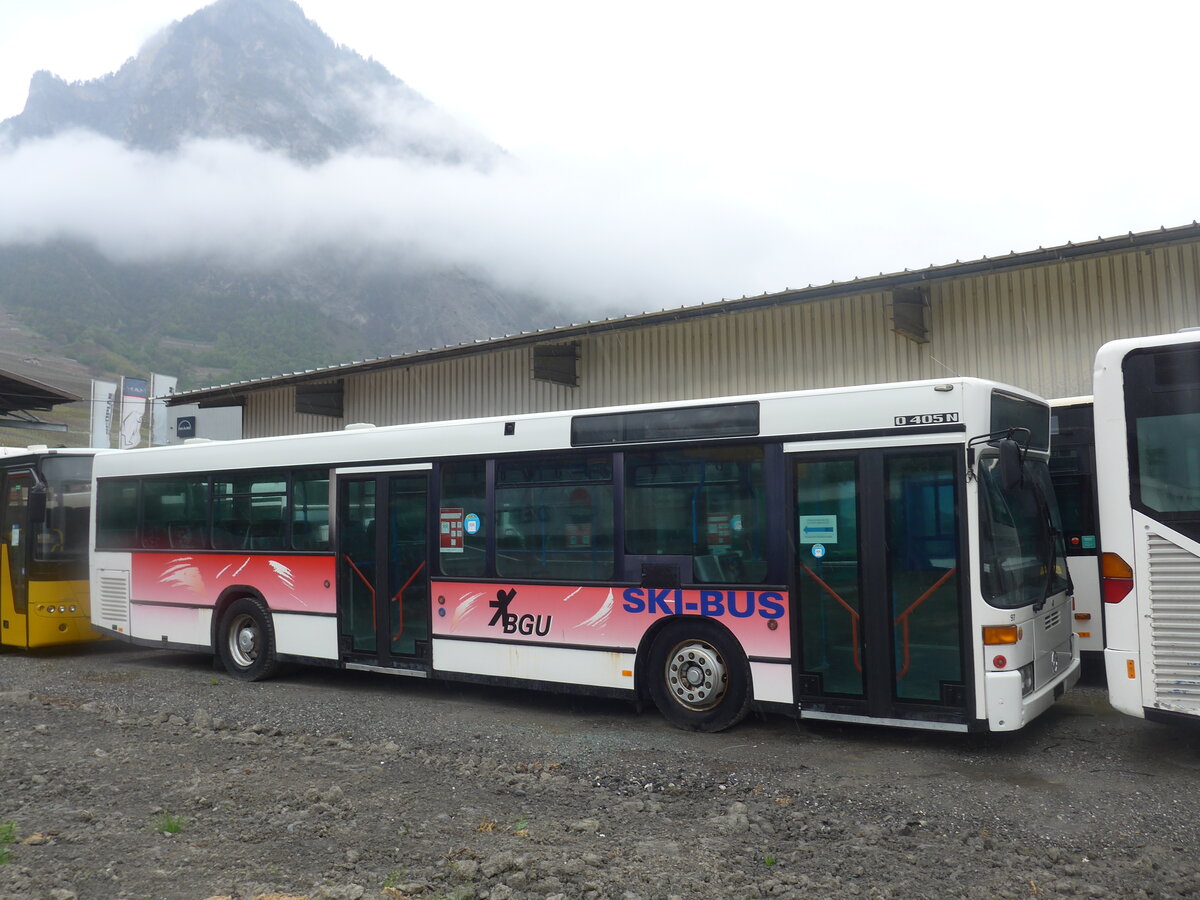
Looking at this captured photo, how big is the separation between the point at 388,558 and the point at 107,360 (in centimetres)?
10366

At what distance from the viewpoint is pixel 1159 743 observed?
7133 mm

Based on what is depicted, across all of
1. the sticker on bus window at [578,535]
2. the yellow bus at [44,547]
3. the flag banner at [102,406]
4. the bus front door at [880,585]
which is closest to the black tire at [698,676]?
the bus front door at [880,585]

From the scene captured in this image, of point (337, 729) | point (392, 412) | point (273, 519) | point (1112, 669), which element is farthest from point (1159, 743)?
point (392, 412)

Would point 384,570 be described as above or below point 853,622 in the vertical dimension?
above

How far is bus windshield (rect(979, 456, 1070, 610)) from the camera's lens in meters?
6.75

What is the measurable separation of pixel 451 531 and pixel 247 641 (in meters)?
3.34

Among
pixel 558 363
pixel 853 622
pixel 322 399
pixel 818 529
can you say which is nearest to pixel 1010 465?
pixel 818 529

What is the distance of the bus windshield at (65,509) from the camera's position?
519 inches

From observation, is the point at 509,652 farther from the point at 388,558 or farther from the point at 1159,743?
the point at 1159,743

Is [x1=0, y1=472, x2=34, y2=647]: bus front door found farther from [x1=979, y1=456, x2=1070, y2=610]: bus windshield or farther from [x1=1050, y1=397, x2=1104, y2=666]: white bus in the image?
[x1=1050, y1=397, x2=1104, y2=666]: white bus

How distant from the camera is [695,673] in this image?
25.8ft

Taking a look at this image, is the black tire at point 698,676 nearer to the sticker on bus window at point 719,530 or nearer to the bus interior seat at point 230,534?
the sticker on bus window at point 719,530

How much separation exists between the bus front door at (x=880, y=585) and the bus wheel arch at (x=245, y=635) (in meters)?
6.17

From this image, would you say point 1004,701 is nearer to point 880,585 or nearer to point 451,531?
A: point 880,585
